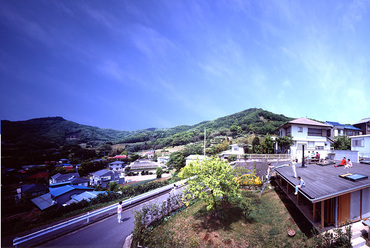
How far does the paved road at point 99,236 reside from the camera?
5.60 metres

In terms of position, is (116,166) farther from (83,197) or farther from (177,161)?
(177,161)

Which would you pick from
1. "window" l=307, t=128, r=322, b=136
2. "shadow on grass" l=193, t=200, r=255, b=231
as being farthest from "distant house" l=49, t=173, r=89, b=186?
"window" l=307, t=128, r=322, b=136

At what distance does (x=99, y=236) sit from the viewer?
6.16 metres

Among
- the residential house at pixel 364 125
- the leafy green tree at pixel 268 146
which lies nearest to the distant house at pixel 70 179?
the leafy green tree at pixel 268 146

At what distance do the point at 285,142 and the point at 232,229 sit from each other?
17.2 metres

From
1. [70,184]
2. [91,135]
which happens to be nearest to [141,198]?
[70,184]

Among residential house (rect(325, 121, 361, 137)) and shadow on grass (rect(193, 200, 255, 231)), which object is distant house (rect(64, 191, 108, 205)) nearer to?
shadow on grass (rect(193, 200, 255, 231))

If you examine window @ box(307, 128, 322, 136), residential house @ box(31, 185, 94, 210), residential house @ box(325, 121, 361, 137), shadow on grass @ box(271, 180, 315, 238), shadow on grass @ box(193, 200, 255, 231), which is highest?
residential house @ box(325, 121, 361, 137)

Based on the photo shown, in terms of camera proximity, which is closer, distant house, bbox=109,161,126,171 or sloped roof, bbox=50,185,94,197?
sloped roof, bbox=50,185,94,197

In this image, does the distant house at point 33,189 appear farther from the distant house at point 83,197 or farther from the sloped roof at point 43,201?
the distant house at point 83,197

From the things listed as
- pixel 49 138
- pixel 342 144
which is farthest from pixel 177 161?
pixel 342 144

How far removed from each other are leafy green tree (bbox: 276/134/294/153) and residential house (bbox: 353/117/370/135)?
2324 cm

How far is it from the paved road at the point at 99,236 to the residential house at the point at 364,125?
44.7 metres

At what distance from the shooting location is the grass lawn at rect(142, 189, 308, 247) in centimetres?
591
